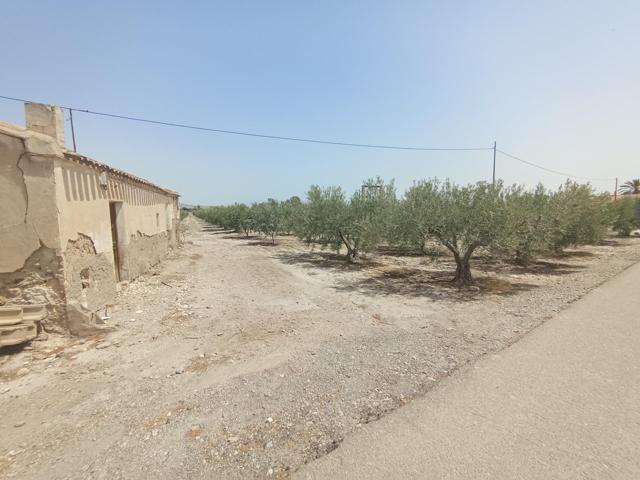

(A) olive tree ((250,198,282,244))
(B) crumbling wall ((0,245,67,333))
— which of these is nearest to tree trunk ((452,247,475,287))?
(B) crumbling wall ((0,245,67,333))

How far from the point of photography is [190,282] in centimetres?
988

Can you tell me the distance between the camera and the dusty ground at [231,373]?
276 centimetres

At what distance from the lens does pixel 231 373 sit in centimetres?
423

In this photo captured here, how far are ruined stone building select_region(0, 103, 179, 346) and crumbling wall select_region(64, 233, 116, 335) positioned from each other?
14 millimetres

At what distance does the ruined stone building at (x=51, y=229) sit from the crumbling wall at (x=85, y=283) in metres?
0.01

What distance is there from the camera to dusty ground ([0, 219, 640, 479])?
2.76 m

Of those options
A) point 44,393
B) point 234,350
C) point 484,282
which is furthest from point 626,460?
point 484,282

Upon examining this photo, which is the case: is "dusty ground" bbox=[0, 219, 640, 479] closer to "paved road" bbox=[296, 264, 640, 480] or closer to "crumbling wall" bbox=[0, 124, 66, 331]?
"paved road" bbox=[296, 264, 640, 480]

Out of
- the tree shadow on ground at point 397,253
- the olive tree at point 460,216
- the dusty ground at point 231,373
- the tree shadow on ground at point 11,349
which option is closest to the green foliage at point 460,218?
the olive tree at point 460,216

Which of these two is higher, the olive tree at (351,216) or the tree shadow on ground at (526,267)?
the olive tree at (351,216)

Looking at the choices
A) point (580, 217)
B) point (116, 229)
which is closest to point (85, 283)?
point (116, 229)

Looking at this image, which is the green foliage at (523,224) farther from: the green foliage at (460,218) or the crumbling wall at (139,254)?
the crumbling wall at (139,254)

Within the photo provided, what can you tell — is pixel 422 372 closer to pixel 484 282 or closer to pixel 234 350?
pixel 234 350

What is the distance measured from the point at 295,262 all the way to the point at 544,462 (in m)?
13.5
